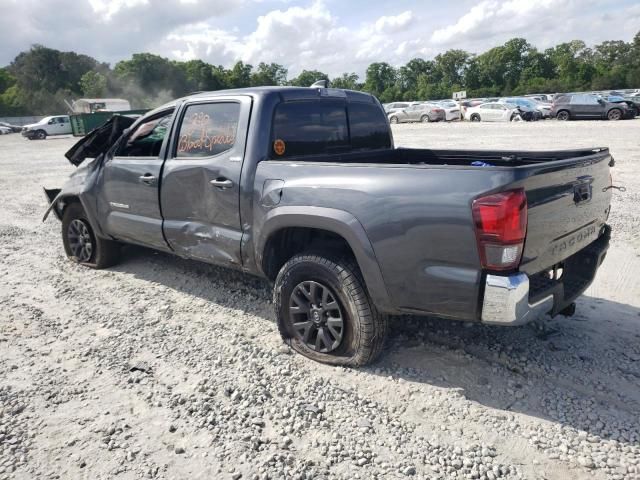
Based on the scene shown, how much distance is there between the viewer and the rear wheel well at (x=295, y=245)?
11.6 ft

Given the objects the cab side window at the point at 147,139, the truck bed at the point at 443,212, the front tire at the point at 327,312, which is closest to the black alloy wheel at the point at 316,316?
the front tire at the point at 327,312

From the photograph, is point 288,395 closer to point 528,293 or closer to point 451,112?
point 528,293

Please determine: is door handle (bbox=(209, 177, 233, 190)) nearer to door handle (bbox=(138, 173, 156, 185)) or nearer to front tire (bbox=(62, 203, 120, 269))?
door handle (bbox=(138, 173, 156, 185))

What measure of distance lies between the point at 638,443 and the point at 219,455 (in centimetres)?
221

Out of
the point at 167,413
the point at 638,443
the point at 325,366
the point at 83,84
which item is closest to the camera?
the point at 638,443

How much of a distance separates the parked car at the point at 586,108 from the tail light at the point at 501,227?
94.4ft

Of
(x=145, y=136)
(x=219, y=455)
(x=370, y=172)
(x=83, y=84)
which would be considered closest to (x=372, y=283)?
(x=370, y=172)

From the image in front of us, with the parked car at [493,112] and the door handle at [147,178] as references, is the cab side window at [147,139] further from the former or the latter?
the parked car at [493,112]

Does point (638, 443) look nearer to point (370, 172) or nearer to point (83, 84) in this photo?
point (370, 172)

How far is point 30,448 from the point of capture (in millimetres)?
2832

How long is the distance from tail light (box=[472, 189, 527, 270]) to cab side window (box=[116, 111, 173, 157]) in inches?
122

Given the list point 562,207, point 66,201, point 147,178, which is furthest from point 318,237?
point 66,201

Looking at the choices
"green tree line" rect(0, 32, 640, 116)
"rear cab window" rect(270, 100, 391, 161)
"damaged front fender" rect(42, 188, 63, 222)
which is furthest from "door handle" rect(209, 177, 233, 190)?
"green tree line" rect(0, 32, 640, 116)

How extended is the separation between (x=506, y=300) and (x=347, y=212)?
42.0 inches
